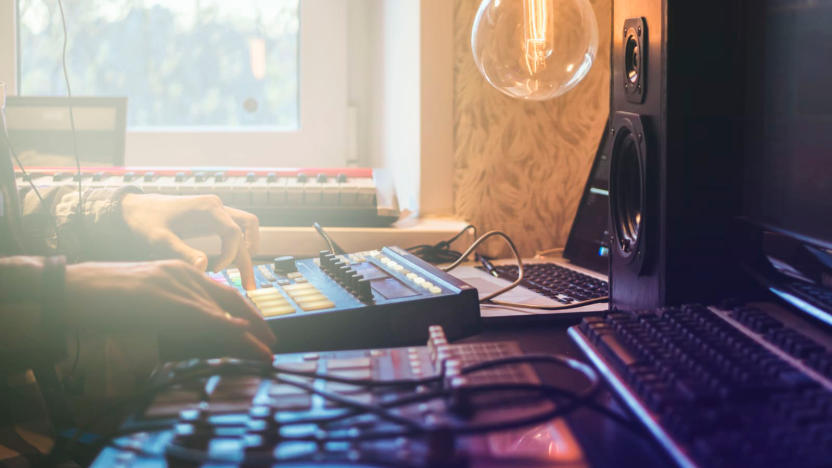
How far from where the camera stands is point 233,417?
18.7 inches

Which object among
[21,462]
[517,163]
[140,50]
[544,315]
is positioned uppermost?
[140,50]

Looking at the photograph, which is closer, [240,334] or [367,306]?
[240,334]

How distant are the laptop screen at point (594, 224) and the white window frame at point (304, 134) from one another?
27.8 inches

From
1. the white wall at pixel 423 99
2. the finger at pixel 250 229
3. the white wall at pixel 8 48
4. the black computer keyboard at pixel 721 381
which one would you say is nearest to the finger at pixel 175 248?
the finger at pixel 250 229

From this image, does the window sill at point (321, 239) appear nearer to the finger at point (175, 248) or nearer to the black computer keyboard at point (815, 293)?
the finger at point (175, 248)

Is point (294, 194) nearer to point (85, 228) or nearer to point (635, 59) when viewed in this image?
point (85, 228)

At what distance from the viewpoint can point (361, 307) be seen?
0.70 metres

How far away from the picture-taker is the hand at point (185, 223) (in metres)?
0.91

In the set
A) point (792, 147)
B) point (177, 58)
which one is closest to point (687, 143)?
point (792, 147)

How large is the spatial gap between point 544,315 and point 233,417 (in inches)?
17.5

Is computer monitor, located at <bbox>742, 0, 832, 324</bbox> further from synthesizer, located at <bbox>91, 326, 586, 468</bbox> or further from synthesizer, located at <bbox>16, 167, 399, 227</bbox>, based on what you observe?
synthesizer, located at <bbox>16, 167, 399, 227</bbox>

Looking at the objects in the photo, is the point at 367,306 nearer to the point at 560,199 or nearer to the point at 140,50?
the point at 560,199

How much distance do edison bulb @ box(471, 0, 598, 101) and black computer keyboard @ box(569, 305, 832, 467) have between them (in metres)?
0.40

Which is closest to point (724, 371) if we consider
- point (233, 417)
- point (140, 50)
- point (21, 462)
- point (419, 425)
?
point (419, 425)
